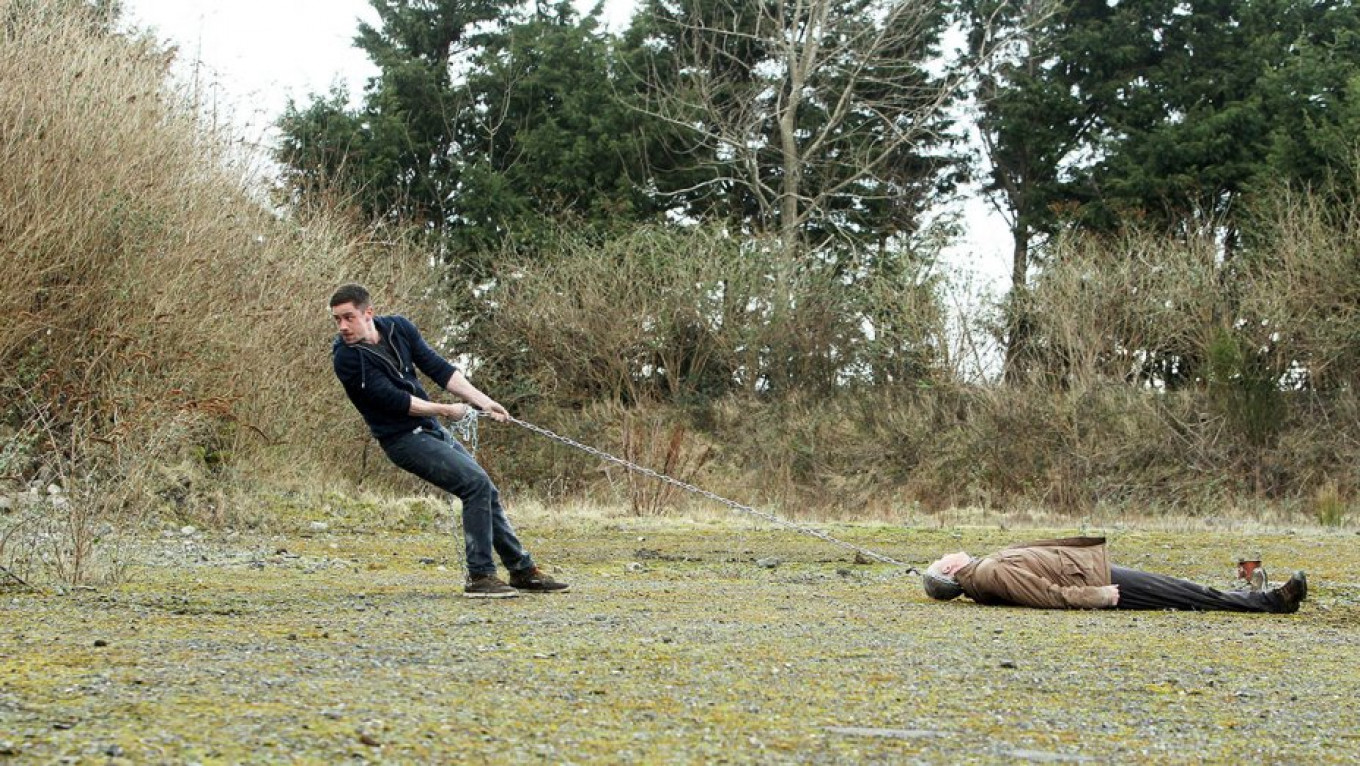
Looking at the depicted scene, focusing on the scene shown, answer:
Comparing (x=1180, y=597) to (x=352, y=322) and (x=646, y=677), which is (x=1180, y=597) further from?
(x=352, y=322)

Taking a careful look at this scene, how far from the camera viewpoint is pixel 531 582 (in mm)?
10625

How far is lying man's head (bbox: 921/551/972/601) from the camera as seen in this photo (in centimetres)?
1048

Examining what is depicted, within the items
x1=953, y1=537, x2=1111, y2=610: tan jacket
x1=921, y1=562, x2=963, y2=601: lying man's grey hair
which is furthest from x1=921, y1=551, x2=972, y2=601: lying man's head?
x1=953, y1=537, x2=1111, y2=610: tan jacket

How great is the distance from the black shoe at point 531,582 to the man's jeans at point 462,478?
419 millimetres

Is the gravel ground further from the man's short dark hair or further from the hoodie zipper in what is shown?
the man's short dark hair

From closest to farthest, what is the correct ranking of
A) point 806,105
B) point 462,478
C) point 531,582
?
point 462,478 → point 531,582 → point 806,105

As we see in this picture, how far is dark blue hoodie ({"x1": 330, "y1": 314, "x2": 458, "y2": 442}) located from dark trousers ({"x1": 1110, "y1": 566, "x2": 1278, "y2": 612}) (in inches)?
176

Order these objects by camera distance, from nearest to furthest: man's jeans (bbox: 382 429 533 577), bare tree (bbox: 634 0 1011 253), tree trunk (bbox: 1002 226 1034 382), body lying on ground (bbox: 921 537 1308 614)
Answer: man's jeans (bbox: 382 429 533 577) < body lying on ground (bbox: 921 537 1308 614) < tree trunk (bbox: 1002 226 1034 382) < bare tree (bbox: 634 0 1011 253)

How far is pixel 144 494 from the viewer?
11734 mm

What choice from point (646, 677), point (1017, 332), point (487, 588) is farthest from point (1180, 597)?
point (1017, 332)

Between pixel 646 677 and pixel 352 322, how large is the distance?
413cm

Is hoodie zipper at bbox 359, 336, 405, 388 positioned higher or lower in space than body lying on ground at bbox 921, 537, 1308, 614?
higher

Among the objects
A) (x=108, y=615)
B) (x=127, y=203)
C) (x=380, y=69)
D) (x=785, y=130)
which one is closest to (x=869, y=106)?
(x=785, y=130)

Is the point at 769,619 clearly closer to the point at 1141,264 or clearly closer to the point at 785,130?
the point at 1141,264
